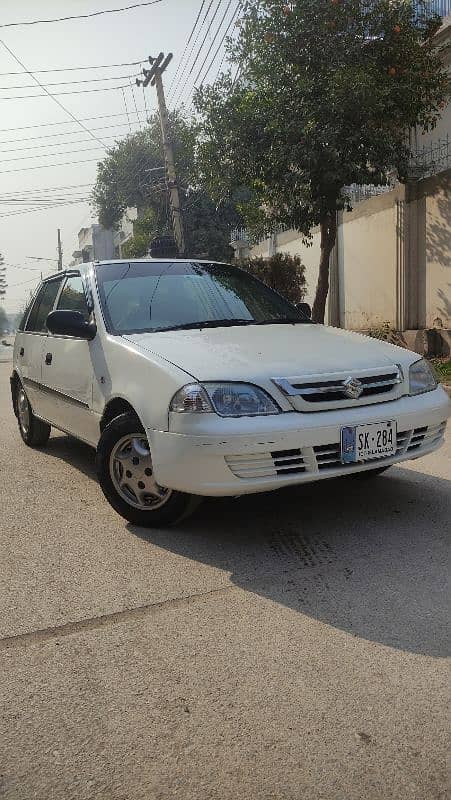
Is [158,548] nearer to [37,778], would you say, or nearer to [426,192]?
[37,778]

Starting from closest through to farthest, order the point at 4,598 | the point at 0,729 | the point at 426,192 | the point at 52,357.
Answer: the point at 0,729, the point at 4,598, the point at 52,357, the point at 426,192

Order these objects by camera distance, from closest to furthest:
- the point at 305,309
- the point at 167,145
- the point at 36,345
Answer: the point at 305,309
the point at 36,345
the point at 167,145

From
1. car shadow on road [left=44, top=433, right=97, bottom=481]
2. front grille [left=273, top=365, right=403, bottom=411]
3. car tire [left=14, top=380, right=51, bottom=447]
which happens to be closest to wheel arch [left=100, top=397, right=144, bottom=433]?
front grille [left=273, top=365, right=403, bottom=411]

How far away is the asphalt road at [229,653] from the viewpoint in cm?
182

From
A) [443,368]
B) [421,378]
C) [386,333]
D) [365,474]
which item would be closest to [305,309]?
[365,474]

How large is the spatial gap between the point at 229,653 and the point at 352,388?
1.52 metres

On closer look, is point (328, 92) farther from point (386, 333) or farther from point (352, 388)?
point (352, 388)

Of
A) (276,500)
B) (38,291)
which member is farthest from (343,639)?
(38,291)

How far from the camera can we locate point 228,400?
129 inches

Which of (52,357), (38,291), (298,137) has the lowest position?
(52,357)

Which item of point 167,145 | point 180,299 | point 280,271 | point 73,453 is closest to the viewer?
point 180,299

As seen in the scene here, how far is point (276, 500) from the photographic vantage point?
4.24 meters

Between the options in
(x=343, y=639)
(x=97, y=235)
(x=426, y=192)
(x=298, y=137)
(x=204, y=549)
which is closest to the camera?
(x=343, y=639)

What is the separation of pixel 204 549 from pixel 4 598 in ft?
3.27
